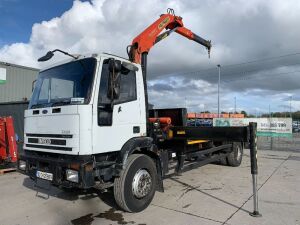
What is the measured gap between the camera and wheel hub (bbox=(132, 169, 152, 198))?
5.87 metres

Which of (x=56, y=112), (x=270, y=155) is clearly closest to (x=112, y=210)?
(x=56, y=112)

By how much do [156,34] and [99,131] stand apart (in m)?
3.39

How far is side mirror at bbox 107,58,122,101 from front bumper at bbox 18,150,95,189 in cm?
110

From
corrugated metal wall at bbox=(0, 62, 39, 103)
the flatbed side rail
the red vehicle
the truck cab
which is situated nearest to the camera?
the truck cab

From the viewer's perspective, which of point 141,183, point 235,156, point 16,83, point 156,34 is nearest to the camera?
point 141,183

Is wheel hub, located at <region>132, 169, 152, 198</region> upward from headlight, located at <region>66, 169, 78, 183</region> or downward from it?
downward

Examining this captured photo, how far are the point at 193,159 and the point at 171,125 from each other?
159cm

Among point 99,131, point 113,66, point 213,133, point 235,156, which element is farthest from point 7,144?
point 235,156

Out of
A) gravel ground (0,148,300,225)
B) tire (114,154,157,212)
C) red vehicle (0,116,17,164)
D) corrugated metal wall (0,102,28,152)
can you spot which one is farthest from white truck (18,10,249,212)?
corrugated metal wall (0,102,28,152)

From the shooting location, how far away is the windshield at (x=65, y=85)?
5.34 metres

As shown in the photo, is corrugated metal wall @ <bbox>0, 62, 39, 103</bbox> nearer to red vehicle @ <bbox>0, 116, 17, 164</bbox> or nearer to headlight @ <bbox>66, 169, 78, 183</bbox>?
red vehicle @ <bbox>0, 116, 17, 164</bbox>

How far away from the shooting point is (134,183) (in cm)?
586

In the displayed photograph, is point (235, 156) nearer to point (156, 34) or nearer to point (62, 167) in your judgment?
point (156, 34)

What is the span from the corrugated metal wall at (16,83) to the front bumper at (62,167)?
13644 mm
